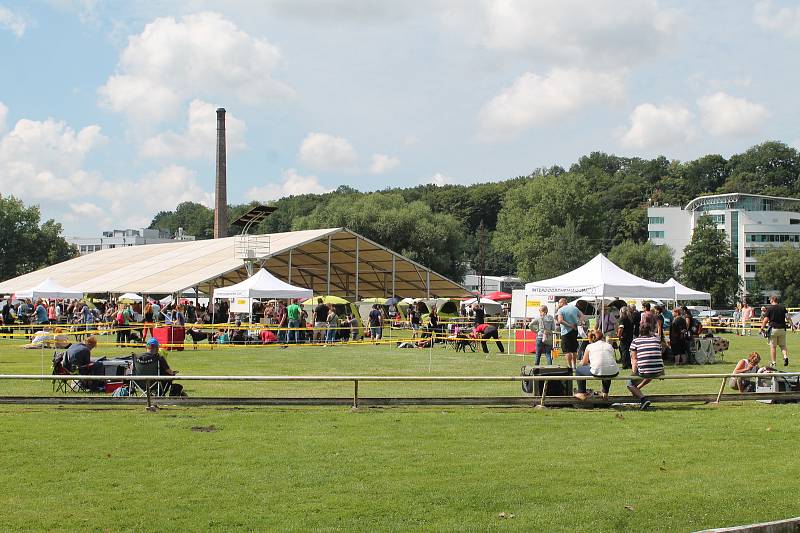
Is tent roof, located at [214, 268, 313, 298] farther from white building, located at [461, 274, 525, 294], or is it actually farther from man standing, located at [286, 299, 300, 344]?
white building, located at [461, 274, 525, 294]

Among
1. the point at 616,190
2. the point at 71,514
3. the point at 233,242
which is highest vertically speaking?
the point at 616,190

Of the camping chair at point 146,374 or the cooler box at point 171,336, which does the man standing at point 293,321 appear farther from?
the camping chair at point 146,374

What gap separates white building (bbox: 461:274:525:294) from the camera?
403ft

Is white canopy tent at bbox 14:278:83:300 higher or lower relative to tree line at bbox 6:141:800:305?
lower

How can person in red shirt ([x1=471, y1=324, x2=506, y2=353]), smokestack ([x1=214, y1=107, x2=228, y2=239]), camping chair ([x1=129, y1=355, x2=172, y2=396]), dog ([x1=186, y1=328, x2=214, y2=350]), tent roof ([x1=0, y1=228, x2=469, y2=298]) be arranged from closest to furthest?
camping chair ([x1=129, y1=355, x2=172, y2=396]) < person in red shirt ([x1=471, y1=324, x2=506, y2=353]) < dog ([x1=186, y1=328, x2=214, y2=350]) < tent roof ([x1=0, y1=228, x2=469, y2=298]) < smokestack ([x1=214, y1=107, x2=228, y2=239])

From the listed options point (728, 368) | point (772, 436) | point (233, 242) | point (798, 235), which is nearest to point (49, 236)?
point (233, 242)

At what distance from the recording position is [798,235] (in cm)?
11194

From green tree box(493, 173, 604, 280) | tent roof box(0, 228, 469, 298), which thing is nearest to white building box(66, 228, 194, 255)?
green tree box(493, 173, 604, 280)

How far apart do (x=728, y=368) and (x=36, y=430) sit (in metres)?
16.6

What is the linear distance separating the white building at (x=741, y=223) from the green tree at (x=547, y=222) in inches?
457

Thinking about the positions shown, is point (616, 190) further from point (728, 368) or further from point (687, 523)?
point (687, 523)

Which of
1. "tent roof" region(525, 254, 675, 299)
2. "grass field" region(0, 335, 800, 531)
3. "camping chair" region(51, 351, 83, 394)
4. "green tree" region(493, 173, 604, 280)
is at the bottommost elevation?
"grass field" region(0, 335, 800, 531)

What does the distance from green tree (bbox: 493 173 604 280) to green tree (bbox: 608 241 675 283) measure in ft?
11.7

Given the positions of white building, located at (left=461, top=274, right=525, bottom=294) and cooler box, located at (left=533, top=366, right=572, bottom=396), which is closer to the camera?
cooler box, located at (left=533, top=366, right=572, bottom=396)
